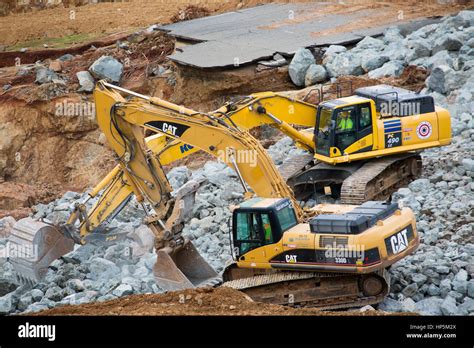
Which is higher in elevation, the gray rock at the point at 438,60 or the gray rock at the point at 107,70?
the gray rock at the point at 438,60

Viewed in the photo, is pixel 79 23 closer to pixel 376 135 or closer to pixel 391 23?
pixel 391 23

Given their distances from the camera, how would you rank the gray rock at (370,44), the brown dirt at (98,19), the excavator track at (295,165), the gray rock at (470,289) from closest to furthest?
1. the gray rock at (470,289)
2. the excavator track at (295,165)
3. the gray rock at (370,44)
4. the brown dirt at (98,19)

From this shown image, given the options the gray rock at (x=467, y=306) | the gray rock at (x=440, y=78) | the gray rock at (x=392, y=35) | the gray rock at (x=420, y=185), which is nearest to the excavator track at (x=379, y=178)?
the gray rock at (x=420, y=185)

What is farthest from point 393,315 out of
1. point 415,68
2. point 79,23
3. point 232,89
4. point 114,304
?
point 79,23

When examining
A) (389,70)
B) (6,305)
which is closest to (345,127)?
(389,70)

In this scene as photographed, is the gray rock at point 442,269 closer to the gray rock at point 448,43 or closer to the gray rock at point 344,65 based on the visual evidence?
the gray rock at point 448,43

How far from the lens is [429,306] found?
1459cm

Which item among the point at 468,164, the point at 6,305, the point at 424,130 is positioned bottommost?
the point at 6,305

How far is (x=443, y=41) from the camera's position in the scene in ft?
84.5

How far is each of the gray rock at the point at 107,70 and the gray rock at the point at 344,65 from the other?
7.17m

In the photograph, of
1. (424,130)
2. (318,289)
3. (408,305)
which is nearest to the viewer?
(408,305)

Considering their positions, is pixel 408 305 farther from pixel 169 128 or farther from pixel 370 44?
pixel 370 44

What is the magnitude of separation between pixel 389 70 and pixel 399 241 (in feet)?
38.5

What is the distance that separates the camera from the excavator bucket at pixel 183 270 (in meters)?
16.6
